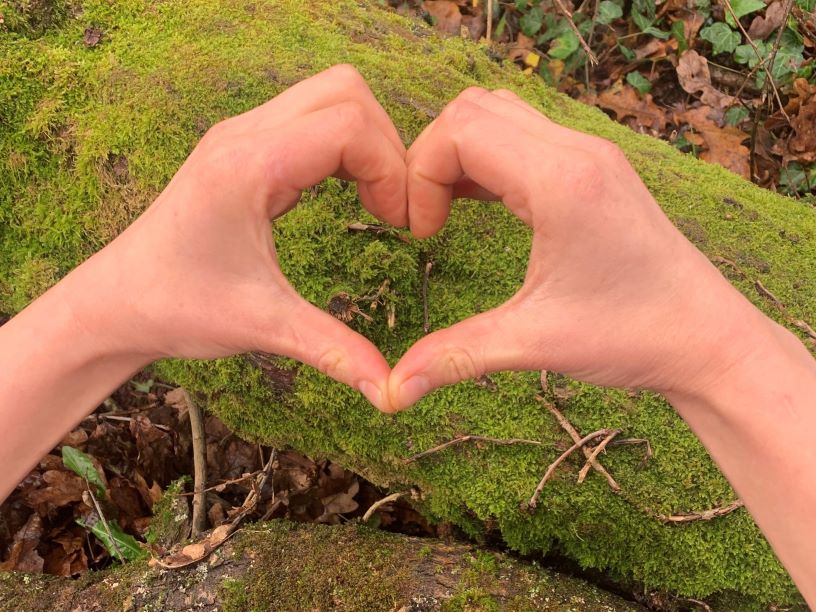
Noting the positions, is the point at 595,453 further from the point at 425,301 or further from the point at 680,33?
the point at 680,33

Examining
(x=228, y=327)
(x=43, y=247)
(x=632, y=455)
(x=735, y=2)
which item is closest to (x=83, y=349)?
(x=228, y=327)

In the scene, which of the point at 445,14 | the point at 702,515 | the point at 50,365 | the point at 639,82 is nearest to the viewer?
the point at 50,365

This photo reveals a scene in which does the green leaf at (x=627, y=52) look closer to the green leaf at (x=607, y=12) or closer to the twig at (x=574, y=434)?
the green leaf at (x=607, y=12)

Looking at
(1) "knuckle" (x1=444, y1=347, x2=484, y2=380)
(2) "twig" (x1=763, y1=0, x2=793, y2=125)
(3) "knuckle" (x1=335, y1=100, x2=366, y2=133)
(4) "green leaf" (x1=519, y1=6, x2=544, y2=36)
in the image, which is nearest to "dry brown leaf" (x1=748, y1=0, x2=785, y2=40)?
(2) "twig" (x1=763, y1=0, x2=793, y2=125)

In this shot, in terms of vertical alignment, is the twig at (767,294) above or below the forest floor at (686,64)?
below

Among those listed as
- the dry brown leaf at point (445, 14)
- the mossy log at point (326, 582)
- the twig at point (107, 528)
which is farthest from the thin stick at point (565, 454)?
the dry brown leaf at point (445, 14)

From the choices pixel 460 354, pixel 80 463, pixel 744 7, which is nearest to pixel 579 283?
pixel 460 354
